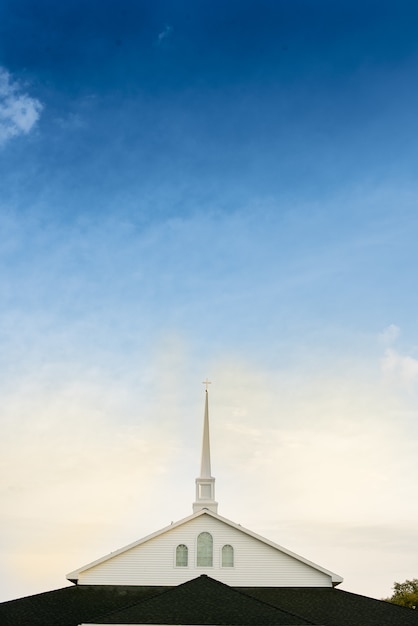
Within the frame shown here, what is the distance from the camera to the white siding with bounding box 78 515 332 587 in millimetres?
35281

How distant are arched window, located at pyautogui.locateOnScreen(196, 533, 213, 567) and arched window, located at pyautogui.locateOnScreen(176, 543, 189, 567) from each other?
580mm

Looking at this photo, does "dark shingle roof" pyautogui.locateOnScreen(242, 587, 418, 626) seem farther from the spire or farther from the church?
the spire

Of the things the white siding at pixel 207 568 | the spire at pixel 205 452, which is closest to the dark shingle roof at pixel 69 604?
the white siding at pixel 207 568

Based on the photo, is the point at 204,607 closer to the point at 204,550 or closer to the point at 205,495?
the point at 204,550

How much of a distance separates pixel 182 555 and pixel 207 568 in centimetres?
135

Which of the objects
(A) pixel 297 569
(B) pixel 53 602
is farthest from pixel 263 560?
(B) pixel 53 602

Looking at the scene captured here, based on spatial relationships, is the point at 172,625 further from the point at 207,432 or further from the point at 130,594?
the point at 207,432

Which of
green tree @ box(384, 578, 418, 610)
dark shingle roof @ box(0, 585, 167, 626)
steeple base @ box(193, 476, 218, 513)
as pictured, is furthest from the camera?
green tree @ box(384, 578, 418, 610)

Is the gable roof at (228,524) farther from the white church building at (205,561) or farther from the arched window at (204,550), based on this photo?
the arched window at (204,550)

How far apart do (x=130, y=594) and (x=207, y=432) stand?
11.0 m

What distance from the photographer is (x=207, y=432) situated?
42469 millimetres

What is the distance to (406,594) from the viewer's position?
5772 cm

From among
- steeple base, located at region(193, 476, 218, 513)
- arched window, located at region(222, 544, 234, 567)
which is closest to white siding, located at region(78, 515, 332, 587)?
arched window, located at region(222, 544, 234, 567)

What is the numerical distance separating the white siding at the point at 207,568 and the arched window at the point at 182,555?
0.60 feet
